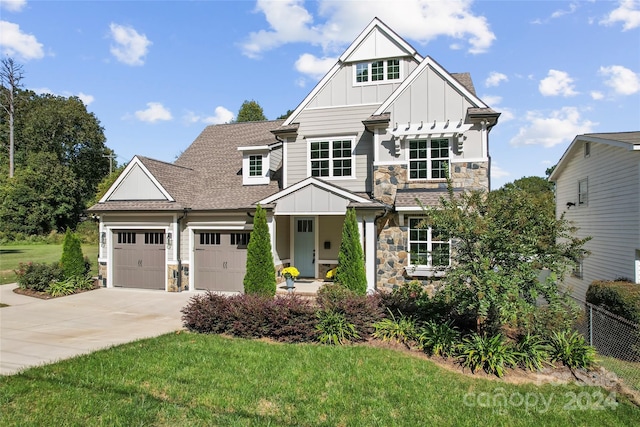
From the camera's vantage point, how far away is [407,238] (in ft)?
A: 40.9

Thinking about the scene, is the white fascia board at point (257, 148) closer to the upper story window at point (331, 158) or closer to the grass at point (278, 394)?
the upper story window at point (331, 158)

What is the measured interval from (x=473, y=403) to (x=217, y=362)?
13.5 ft

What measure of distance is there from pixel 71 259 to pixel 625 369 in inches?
648

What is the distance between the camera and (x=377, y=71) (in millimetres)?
14031

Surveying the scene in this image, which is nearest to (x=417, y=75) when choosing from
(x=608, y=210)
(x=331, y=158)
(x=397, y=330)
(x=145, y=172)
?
(x=331, y=158)

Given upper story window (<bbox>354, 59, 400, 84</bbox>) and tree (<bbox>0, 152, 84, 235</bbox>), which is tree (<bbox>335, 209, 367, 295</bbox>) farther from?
tree (<bbox>0, 152, 84, 235</bbox>)

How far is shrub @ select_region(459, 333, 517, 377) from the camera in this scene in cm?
636

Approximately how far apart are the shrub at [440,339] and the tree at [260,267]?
4661mm

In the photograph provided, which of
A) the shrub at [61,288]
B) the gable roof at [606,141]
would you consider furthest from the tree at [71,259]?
the gable roof at [606,141]

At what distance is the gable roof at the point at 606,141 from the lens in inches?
438

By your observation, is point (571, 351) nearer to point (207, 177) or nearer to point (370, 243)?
point (370, 243)

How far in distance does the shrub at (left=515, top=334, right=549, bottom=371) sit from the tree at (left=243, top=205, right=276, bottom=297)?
20.6 feet

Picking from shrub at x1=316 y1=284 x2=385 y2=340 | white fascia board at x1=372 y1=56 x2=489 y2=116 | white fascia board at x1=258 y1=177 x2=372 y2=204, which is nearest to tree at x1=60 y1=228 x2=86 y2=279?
white fascia board at x1=258 y1=177 x2=372 y2=204

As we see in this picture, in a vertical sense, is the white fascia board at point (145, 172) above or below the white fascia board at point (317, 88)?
below
